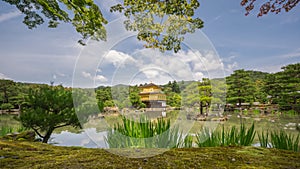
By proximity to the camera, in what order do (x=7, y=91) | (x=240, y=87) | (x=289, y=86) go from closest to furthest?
(x=289, y=86)
(x=7, y=91)
(x=240, y=87)

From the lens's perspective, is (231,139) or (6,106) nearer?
(231,139)

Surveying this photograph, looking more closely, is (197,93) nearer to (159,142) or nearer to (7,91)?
(159,142)

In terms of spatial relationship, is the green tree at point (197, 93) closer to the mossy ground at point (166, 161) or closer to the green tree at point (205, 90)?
the green tree at point (205, 90)

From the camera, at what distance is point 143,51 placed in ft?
5.58

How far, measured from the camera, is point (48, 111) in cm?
345

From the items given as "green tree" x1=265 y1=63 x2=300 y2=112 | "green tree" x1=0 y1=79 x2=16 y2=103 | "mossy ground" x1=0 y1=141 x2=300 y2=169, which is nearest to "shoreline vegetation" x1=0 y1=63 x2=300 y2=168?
"mossy ground" x1=0 y1=141 x2=300 y2=169

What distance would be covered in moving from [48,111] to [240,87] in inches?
582

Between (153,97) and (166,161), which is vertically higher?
(153,97)

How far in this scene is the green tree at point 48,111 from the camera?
3264 mm

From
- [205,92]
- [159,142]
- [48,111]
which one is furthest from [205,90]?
[48,111]

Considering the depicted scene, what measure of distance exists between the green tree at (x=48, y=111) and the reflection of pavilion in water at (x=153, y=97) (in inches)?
79.2

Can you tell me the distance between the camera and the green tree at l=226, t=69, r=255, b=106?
15117 millimetres

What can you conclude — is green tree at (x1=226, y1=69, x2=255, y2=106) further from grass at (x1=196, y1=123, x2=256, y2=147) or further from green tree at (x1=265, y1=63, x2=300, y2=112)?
grass at (x1=196, y1=123, x2=256, y2=147)

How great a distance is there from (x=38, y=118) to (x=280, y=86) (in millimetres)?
13929
